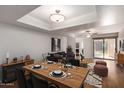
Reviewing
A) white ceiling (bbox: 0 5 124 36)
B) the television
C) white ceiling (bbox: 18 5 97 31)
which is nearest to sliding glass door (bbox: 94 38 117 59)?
the television

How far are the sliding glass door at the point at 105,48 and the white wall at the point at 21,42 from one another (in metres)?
5.91

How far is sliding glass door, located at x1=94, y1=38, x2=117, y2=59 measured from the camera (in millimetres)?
9031

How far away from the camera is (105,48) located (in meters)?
9.37

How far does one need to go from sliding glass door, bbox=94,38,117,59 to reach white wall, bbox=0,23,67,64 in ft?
19.4

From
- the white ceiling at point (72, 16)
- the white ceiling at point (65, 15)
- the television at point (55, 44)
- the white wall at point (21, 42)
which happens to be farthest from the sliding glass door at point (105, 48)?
the white ceiling at point (65, 15)

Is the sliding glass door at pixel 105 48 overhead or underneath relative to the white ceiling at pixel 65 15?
underneath

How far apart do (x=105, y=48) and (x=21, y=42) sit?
8062mm

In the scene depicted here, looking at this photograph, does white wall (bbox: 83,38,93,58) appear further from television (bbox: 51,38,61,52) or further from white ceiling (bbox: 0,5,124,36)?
white ceiling (bbox: 0,5,124,36)

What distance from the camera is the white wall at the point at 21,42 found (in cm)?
358

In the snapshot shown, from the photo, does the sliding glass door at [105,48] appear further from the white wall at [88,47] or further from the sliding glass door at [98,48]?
the white wall at [88,47]

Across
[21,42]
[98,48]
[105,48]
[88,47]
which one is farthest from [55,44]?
[105,48]

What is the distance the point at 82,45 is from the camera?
9.84 metres

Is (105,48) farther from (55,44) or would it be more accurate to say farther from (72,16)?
(72,16)
